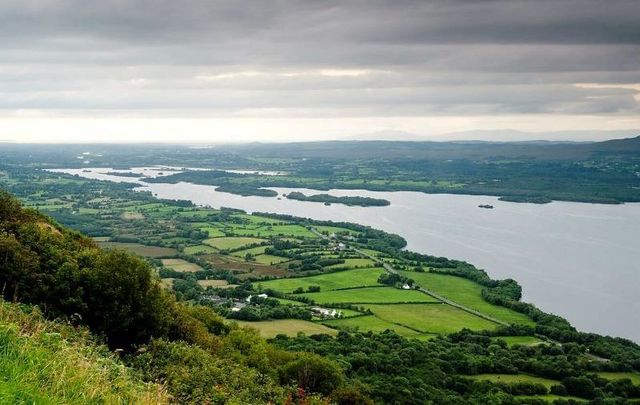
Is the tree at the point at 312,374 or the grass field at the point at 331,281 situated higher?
the tree at the point at 312,374

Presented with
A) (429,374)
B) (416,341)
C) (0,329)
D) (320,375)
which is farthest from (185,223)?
(0,329)

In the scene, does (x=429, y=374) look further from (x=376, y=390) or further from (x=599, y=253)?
(x=599, y=253)

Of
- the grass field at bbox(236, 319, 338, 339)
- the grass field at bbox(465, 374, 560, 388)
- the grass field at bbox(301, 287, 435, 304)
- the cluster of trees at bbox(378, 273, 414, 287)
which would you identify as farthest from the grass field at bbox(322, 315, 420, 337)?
the cluster of trees at bbox(378, 273, 414, 287)

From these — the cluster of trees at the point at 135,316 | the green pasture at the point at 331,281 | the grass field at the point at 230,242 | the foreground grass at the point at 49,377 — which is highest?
the foreground grass at the point at 49,377

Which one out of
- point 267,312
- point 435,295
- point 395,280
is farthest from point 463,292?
point 267,312

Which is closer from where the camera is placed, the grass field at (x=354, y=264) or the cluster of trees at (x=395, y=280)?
the cluster of trees at (x=395, y=280)

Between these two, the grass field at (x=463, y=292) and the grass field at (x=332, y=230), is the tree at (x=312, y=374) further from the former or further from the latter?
the grass field at (x=332, y=230)

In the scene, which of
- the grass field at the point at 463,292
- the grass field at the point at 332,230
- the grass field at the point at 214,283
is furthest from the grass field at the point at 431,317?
the grass field at the point at 332,230

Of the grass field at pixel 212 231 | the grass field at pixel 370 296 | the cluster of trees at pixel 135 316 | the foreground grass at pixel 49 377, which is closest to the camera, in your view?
the foreground grass at pixel 49 377
